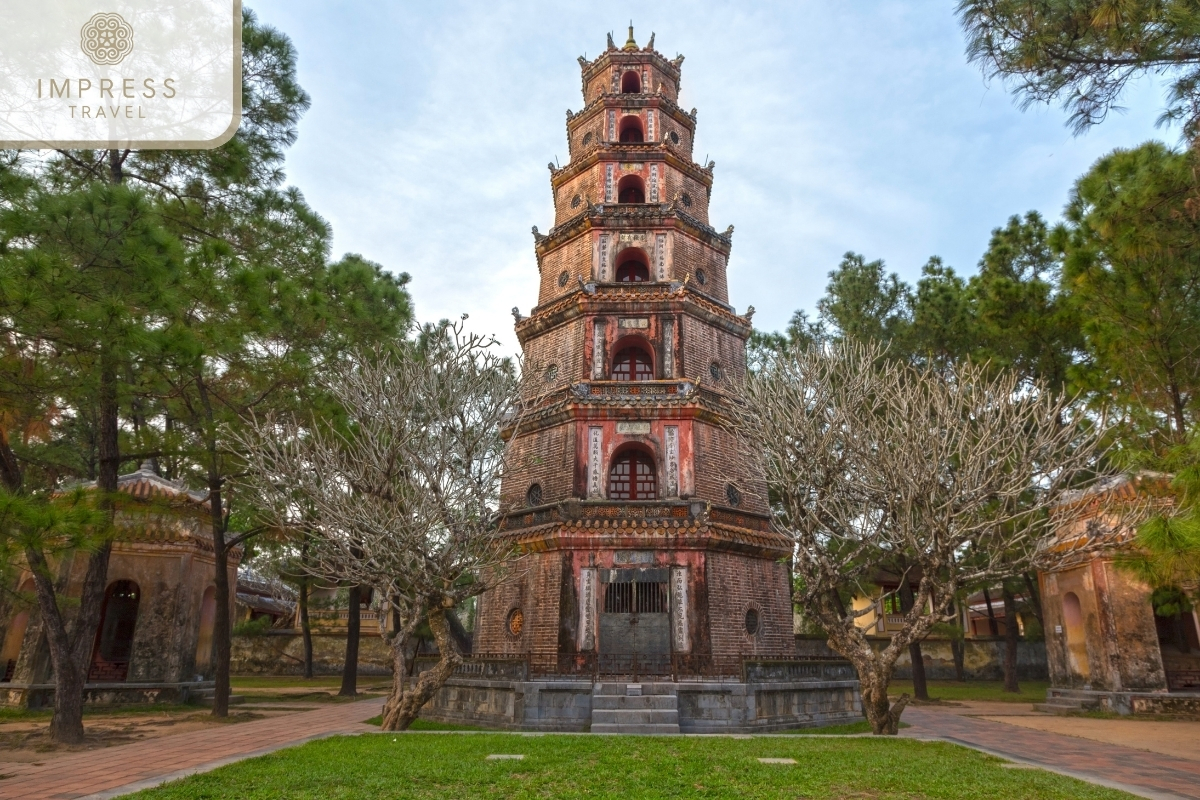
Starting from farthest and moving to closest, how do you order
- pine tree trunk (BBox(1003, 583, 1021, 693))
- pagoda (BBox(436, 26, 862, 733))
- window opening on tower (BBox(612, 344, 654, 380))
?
pine tree trunk (BBox(1003, 583, 1021, 693)) < window opening on tower (BBox(612, 344, 654, 380)) < pagoda (BBox(436, 26, 862, 733))

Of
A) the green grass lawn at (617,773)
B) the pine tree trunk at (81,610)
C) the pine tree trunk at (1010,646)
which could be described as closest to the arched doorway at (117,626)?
the pine tree trunk at (81,610)

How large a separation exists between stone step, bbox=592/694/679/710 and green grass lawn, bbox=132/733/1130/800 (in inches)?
106

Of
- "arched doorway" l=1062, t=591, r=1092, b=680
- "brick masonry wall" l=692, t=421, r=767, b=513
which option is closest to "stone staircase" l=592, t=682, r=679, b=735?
"brick masonry wall" l=692, t=421, r=767, b=513

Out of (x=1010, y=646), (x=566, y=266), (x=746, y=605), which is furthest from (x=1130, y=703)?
(x=566, y=266)

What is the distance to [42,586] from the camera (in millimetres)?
12594

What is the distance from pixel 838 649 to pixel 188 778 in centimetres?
993

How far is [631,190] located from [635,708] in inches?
574

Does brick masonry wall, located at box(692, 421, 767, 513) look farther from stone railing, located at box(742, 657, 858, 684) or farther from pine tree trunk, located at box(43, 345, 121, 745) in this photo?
pine tree trunk, located at box(43, 345, 121, 745)

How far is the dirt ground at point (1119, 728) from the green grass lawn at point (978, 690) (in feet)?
13.8

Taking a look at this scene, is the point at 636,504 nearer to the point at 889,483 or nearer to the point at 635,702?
the point at 635,702

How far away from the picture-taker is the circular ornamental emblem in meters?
12.3

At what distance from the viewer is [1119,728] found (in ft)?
50.1

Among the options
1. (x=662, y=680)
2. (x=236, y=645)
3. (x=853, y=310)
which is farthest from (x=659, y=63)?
(x=236, y=645)

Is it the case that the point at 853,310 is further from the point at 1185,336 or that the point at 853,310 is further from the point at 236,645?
the point at 236,645
